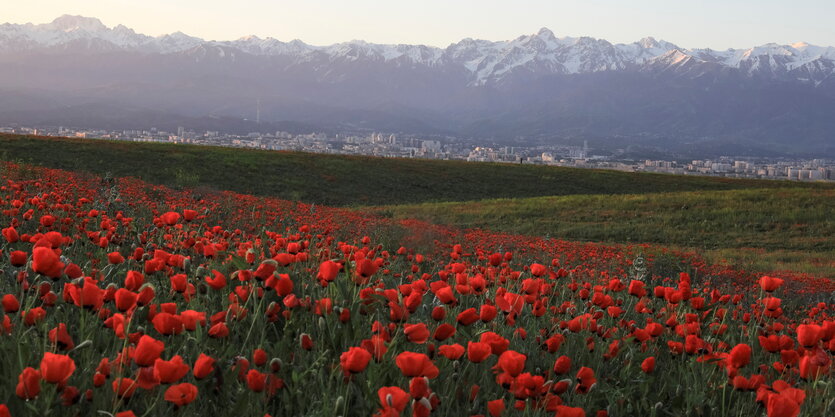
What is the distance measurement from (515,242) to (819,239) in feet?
53.7

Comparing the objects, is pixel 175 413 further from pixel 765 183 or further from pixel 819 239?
pixel 765 183

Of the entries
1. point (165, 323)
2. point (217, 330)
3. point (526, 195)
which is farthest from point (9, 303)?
point (526, 195)

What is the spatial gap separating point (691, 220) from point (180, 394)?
28.5 m

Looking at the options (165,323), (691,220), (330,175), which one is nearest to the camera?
(165,323)

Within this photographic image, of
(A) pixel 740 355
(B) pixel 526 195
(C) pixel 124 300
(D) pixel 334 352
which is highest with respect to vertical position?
(C) pixel 124 300

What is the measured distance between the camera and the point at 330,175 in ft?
139

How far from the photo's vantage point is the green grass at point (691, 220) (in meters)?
22.6

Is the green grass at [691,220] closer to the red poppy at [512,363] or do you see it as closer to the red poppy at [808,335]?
the red poppy at [808,335]

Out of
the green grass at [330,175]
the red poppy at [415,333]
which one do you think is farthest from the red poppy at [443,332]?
the green grass at [330,175]

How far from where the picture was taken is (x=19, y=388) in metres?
1.70

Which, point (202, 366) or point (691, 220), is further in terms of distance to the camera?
point (691, 220)

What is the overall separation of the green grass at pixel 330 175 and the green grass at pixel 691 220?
30.7ft

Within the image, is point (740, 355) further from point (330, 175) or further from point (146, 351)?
point (330, 175)

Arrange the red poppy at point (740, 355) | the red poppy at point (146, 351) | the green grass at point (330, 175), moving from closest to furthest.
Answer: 1. the red poppy at point (146, 351)
2. the red poppy at point (740, 355)
3. the green grass at point (330, 175)
